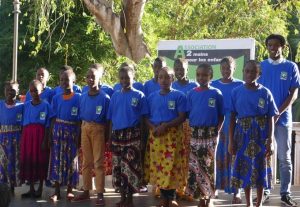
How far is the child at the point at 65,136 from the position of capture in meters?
6.70

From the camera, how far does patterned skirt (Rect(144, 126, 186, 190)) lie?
6.04 metres

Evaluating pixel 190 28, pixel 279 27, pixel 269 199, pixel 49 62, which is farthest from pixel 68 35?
pixel 269 199

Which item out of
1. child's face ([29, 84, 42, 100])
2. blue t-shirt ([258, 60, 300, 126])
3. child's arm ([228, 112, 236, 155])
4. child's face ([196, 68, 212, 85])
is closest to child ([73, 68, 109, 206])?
child's face ([29, 84, 42, 100])

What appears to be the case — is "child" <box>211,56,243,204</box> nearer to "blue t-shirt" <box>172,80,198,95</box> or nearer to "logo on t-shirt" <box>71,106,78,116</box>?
"blue t-shirt" <box>172,80,198,95</box>

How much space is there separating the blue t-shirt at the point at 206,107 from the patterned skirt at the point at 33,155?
77.4 inches

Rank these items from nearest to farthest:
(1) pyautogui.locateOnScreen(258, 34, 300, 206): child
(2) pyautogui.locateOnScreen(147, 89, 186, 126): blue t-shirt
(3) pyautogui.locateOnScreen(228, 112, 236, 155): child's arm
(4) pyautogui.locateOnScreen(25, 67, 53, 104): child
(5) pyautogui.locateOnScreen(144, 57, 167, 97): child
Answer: (3) pyautogui.locateOnScreen(228, 112, 236, 155): child's arm, (2) pyautogui.locateOnScreen(147, 89, 186, 126): blue t-shirt, (1) pyautogui.locateOnScreen(258, 34, 300, 206): child, (5) pyautogui.locateOnScreen(144, 57, 167, 97): child, (4) pyautogui.locateOnScreen(25, 67, 53, 104): child

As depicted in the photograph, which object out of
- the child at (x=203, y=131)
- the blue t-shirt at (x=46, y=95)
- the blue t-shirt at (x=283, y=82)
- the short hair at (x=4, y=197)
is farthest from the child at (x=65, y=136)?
the short hair at (x=4, y=197)

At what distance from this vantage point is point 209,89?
19.5ft

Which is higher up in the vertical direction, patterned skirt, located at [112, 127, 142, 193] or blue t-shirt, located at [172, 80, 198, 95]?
blue t-shirt, located at [172, 80, 198, 95]

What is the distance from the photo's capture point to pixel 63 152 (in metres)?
6.73

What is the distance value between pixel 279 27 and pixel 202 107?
982 cm

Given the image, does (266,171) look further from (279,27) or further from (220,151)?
(279,27)

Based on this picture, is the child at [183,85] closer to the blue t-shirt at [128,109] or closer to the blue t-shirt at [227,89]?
the blue t-shirt at [227,89]

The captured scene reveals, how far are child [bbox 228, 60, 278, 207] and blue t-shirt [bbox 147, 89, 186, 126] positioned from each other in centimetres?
64
